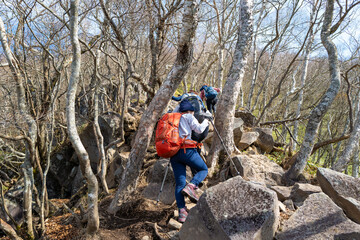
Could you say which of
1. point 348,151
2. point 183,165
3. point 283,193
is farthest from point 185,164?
point 348,151

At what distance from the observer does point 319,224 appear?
291cm

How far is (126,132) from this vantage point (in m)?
8.62

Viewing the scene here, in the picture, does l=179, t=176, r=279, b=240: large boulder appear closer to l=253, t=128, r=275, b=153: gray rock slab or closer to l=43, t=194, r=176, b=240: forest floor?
l=43, t=194, r=176, b=240: forest floor

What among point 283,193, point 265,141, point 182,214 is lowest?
point 182,214

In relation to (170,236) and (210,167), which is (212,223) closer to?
(170,236)

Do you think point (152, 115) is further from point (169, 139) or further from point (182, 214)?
point (182, 214)

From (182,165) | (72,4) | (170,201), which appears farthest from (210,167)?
(72,4)

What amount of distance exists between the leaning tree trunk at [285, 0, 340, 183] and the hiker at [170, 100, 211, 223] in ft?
8.25

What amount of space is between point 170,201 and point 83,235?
1.74 meters

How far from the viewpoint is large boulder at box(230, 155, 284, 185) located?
472 centimetres

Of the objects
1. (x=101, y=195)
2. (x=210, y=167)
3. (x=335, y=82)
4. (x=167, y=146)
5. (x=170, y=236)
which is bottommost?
(x=101, y=195)

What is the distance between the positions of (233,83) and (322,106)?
194 cm

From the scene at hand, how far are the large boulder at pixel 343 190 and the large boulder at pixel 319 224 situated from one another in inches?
14.7

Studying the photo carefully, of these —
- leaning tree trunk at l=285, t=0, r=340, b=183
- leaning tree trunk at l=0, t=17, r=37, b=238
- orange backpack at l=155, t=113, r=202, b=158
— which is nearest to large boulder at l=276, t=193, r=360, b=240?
leaning tree trunk at l=285, t=0, r=340, b=183
